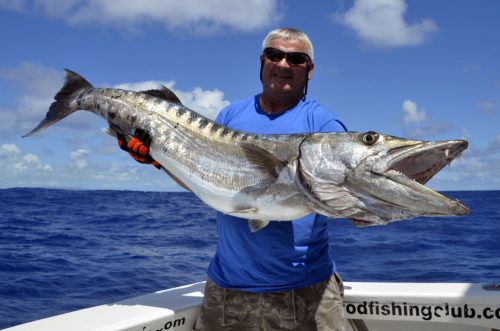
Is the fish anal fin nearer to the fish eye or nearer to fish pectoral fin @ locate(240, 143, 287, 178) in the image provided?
fish pectoral fin @ locate(240, 143, 287, 178)

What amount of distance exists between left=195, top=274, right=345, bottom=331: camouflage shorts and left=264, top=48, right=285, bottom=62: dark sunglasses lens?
151cm

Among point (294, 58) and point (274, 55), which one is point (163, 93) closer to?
point (274, 55)

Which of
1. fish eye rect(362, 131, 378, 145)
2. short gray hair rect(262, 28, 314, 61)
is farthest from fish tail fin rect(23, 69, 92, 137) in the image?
fish eye rect(362, 131, 378, 145)

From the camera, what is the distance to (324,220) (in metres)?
3.31

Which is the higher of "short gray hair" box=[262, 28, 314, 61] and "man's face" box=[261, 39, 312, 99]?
"short gray hair" box=[262, 28, 314, 61]

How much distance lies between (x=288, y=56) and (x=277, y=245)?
1263mm

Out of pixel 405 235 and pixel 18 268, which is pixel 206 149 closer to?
pixel 18 268

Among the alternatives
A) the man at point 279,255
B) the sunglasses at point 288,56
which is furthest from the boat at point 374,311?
the sunglasses at point 288,56

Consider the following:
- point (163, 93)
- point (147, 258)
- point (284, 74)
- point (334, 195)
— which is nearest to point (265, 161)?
point (334, 195)

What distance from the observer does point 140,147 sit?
→ 3.67 metres

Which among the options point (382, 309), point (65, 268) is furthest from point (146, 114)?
point (65, 268)

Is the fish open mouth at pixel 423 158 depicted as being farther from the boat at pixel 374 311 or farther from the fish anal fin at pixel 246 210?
the boat at pixel 374 311

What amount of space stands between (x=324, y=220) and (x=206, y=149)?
3.01 feet

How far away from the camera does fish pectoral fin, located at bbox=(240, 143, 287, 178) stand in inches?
119
